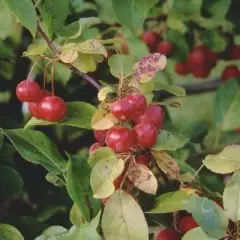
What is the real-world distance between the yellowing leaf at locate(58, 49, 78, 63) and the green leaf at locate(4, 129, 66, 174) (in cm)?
13

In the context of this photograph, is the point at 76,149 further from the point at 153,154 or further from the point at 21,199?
the point at 153,154

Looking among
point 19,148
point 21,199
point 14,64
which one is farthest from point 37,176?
point 19,148

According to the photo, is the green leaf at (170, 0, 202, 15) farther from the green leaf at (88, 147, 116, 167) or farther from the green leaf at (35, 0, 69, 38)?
the green leaf at (88, 147, 116, 167)

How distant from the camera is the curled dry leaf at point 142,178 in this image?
3.43 feet

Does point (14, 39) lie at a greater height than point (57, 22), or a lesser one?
lesser

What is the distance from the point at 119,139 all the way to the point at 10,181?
348mm

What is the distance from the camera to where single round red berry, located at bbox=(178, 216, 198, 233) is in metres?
1.11

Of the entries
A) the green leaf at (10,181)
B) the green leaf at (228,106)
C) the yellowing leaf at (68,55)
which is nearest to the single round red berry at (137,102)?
the yellowing leaf at (68,55)

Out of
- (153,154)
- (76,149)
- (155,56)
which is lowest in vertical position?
(76,149)

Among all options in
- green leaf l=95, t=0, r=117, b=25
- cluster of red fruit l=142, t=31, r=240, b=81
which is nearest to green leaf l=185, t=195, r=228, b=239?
green leaf l=95, t=0, r=117, b=25

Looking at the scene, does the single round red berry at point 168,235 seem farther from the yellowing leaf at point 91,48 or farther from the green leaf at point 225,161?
the yellowing leaf at point 91,48

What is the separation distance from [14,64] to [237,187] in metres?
0.79

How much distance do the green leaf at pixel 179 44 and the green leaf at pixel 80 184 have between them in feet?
2.63

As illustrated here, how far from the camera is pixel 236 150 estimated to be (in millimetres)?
1090
